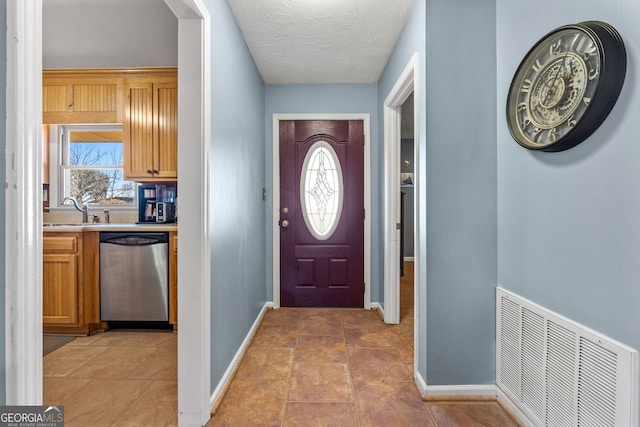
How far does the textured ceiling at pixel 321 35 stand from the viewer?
2084mm

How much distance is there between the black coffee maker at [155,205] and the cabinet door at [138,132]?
8.0 inches

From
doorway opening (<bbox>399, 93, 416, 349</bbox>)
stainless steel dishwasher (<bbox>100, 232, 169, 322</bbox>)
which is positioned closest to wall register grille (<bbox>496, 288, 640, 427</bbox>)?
doorway opening (<bbox>399, 93, 416, 349</bbox>)

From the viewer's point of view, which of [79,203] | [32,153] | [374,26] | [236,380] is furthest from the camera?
[79,203]

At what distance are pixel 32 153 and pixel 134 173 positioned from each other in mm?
2407

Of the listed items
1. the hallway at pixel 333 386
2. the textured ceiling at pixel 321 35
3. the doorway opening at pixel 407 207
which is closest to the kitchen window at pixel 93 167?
the textured ceiling at pixel 321 35

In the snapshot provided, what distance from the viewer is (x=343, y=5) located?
207 centimetres

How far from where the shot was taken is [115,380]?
6.52 ft

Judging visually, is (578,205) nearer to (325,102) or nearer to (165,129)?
(325,102)

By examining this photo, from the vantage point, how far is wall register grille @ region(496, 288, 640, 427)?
1.05 meters

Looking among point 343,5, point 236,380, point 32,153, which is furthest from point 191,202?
point 343,5

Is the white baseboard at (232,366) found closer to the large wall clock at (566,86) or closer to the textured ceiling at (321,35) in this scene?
the large wall clock at (566,86)

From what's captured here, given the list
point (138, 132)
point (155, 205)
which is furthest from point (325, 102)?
point (155, 205)

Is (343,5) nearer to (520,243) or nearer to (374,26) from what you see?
(374,26)

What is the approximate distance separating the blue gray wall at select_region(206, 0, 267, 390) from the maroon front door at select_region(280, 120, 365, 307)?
1.54ft
